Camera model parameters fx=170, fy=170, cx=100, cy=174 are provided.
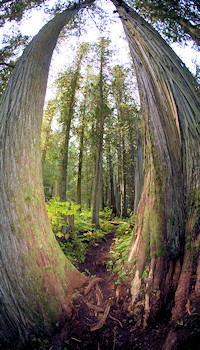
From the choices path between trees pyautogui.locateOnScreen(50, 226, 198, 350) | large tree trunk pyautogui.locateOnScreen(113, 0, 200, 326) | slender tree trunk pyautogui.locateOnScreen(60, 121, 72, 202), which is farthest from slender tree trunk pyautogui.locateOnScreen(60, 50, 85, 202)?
large tree trunk pyautogui.locateOnScreen(113, 0, 200, 326)

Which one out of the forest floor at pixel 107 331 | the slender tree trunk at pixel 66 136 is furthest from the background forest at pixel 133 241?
the slender tree trunk at pixel 66 136

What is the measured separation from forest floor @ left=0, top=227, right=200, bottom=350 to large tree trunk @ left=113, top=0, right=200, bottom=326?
199 mm

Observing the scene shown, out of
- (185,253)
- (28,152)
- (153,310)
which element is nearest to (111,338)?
(153,310)

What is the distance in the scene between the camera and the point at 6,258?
2.29 meters

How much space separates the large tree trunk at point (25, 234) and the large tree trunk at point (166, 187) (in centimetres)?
126

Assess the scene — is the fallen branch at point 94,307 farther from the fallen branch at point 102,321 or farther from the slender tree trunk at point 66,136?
the slender tree trunk at point 66,136

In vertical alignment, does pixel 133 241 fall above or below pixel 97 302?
above

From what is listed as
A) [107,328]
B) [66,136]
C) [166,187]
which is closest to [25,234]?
[107,328]

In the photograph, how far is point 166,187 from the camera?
268 cm

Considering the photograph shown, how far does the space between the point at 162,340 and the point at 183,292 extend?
1.76 ft

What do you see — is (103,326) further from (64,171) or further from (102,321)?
(64,171)

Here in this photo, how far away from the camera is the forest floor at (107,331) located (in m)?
1.76

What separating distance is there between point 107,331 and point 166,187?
2.18 meters

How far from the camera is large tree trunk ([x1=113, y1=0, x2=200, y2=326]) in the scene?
2252 millimetres
